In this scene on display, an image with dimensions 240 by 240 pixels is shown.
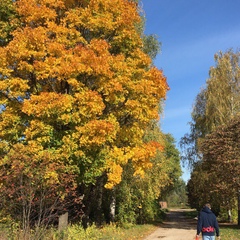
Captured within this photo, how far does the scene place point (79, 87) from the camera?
13.7 meters

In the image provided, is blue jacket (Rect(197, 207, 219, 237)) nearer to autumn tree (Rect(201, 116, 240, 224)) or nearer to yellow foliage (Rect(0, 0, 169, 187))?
yellow foliage (Rect(0, 0, 169, 187))

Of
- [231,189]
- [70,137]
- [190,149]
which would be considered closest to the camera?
[70,137]

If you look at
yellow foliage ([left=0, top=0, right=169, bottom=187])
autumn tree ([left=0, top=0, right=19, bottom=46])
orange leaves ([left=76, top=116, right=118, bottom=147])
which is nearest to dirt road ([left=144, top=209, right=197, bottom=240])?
yellow foliage ([left=0, top=0, right=169, bottom=187])

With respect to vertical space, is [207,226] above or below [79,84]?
below

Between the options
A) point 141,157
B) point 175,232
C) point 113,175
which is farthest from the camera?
point 175,232

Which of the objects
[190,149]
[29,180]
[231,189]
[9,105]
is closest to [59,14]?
[9,105]

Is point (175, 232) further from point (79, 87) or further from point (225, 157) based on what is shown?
point (79, 87)

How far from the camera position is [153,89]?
1468 cm

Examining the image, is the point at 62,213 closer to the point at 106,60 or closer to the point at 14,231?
the point at 14,231

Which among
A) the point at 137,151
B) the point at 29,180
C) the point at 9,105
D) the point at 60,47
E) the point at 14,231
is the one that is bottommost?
the point at 14,231

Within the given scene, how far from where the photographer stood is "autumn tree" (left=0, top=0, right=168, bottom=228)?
42.3ft

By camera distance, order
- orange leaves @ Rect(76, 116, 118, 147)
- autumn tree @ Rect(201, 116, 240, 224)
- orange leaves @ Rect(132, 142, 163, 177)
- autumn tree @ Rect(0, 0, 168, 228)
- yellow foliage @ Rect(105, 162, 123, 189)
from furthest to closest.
Result: autumn tree @ Rect(201, 116, 240, 224)
orange leaves @ Rect(132, 142, 163, 177)
yellow foliage @ Rect(105, 162, 123, 189)
autumn tree @ Rect(0, 0, 168, 228)
orange leaves @ Rect(76, 116, 118, 147)

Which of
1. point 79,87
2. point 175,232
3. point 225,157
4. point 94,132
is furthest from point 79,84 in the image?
point 175,232

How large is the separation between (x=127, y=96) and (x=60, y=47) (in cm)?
368
